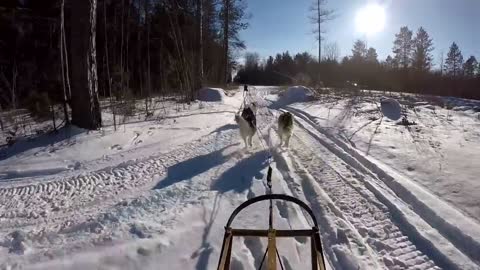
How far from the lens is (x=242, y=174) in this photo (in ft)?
23.4

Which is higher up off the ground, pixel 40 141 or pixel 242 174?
pixel 40 141

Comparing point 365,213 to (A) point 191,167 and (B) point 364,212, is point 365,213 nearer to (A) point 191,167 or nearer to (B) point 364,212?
(B) point 364,212

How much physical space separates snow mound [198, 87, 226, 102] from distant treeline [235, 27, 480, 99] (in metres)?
11.8

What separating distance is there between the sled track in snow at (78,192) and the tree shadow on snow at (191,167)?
15 cm

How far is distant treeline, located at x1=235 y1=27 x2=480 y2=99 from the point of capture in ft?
95.6

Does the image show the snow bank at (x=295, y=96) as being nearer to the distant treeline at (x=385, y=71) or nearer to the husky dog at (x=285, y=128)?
the distant treeline at (x=385, y=71)

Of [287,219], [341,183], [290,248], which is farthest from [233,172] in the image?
[290,248]

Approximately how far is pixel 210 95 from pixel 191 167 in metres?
13.2

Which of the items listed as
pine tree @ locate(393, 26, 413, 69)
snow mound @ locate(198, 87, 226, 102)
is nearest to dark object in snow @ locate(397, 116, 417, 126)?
snow mound @ locate(198, 87, 226, 102)

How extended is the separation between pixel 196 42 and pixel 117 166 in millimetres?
18036

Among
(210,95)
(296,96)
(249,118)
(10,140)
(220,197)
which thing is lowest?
(220,197)

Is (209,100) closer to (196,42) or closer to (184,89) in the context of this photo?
(184,89)

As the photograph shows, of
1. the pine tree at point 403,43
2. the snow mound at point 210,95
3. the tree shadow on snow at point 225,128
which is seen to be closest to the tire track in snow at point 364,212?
the tree shadow on snow at point 225,128

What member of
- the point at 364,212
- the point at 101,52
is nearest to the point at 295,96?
the point at 101,52
